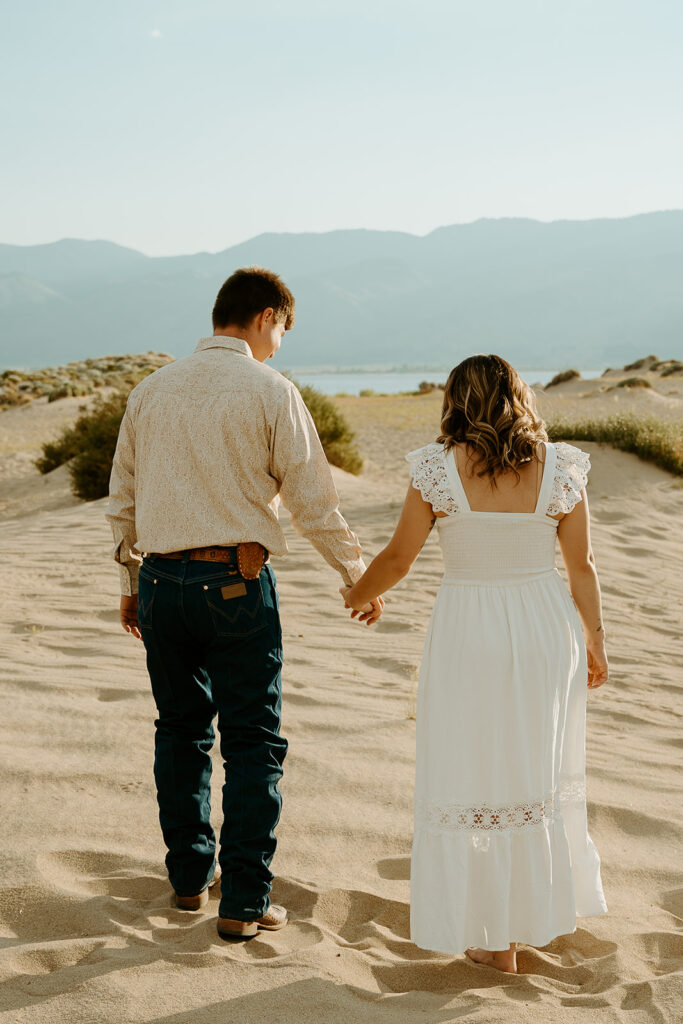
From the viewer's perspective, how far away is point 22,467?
1758cm

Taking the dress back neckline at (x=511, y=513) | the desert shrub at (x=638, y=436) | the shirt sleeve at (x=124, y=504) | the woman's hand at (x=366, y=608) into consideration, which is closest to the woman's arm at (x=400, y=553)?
the woman's hand at (x=366, y=608)

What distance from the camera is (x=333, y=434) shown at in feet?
47.8

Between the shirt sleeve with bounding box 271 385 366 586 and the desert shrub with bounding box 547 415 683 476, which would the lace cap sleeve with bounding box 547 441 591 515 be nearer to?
the shirt sleeve with bounding box 271 385 366 586

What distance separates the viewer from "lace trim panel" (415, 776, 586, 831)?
9.14 ft

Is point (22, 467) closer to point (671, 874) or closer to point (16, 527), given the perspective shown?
point (16, 527)

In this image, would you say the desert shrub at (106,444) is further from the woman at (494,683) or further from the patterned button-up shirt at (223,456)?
the woman at (494,683)

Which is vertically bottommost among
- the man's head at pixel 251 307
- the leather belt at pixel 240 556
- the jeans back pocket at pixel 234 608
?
the jeans back pocket at pixel 234 608

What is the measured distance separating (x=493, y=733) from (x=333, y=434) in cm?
1191

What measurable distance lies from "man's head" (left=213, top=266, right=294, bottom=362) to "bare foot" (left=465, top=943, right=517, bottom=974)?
2.03 meters

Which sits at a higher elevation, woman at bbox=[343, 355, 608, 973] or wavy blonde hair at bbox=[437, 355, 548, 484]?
wavy blonde hair at bbox=[437, 355, 548, 484]

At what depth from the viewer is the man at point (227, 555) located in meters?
2.93

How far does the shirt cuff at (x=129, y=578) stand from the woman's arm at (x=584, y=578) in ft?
4.76

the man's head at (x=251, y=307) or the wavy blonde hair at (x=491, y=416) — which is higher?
the man's head at (x=251, y=307)

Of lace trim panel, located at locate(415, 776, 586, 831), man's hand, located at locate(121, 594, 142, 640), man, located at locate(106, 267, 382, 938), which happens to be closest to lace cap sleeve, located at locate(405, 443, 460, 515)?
man, located at locate(106, 267, 382, 938)
